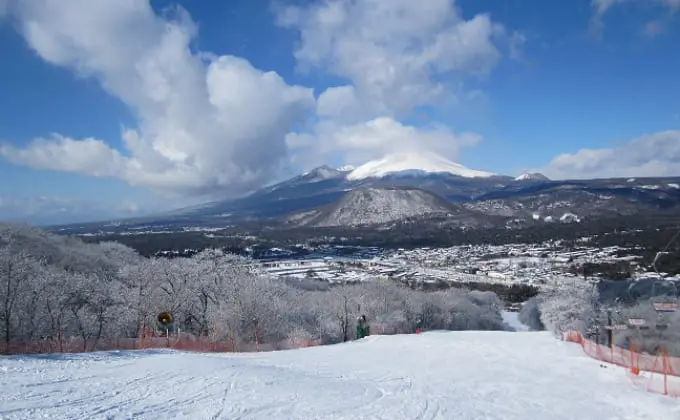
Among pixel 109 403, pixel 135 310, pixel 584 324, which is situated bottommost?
pixel 584 324

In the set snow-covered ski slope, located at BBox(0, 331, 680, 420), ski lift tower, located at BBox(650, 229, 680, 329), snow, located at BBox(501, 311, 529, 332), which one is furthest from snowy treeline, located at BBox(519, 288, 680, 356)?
snow-covered ski slope, located at BBox(0, 331, 680, 420)

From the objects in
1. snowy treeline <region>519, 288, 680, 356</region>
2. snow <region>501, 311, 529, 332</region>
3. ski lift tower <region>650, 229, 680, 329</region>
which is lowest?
snow <region>501, 311, 529, 332</region>

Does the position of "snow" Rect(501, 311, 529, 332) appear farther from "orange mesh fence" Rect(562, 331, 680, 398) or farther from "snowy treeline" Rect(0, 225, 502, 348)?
"orange mesh fence" Rect(562, 331, 680, 398)

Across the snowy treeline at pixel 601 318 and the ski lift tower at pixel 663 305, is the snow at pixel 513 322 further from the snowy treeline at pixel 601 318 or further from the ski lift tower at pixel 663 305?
the ski lift tower at pixel 663 305

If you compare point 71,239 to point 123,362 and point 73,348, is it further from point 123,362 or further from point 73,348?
point 123,362

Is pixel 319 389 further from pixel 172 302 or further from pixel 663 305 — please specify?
pixel 172 302

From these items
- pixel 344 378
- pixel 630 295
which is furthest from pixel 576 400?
pixel 630 295

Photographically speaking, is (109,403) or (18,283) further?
(18,283)
